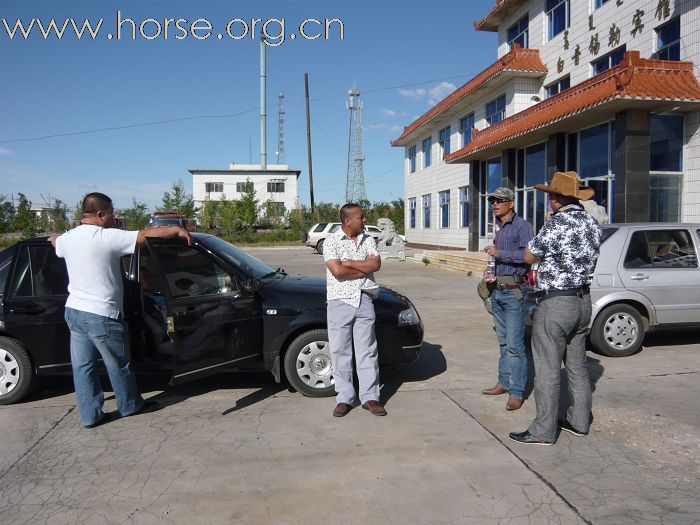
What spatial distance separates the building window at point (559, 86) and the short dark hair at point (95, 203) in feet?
58.0

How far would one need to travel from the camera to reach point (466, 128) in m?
26.1

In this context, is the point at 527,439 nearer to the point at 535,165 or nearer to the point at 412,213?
the point at 535,165

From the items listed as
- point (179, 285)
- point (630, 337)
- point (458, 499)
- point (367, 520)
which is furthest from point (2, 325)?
point (630, 337)

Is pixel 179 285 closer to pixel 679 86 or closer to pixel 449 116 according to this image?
pixel 679 86

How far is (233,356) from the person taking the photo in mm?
4676

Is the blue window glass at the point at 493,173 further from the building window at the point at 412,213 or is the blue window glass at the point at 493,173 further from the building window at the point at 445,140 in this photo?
the building window at the point at 412,213

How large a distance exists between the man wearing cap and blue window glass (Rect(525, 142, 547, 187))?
46.9ft

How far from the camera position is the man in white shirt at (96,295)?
13.9ft

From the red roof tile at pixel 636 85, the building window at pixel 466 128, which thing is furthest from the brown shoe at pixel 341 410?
the building window at pixel 466 128

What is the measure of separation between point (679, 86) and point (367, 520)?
1339cm

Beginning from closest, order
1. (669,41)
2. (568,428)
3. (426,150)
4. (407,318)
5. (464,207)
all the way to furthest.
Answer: (568,428)
(407,318)
(669,41)
(464,207)
(426,150)

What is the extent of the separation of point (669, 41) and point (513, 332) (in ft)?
43.2

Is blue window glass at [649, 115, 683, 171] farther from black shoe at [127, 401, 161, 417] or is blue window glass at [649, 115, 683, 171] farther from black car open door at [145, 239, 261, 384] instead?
black shoe at [127, 401, 161, 417]

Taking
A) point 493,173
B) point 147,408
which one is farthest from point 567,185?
point 493,173
